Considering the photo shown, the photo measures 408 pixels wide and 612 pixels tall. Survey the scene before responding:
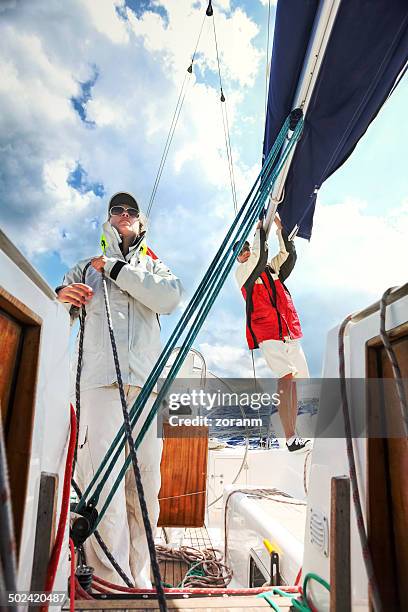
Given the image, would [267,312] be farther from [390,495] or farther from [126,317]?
[390,495]

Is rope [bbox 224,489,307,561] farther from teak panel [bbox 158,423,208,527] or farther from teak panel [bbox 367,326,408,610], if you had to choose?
teak panel [bbox 367,326,408,610]

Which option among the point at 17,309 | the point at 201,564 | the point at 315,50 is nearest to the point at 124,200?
the point at 315,50

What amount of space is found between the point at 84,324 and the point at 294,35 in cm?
156

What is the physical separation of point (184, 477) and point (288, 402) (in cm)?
105

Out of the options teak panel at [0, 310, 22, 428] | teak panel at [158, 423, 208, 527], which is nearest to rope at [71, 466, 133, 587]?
teak panel at [0, 310, 22, 428]

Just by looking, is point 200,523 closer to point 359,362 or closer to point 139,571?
point 139,571

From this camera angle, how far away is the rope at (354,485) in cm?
76

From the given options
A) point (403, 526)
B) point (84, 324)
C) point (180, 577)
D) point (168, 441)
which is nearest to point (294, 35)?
point (84, 324)

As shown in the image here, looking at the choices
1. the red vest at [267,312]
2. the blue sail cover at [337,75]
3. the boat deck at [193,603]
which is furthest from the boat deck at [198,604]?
the red vest at [267,312]

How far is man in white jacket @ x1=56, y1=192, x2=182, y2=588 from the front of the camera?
1.55 meters

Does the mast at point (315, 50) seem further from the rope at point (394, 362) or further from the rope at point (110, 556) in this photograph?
the rope at point (110, 556)

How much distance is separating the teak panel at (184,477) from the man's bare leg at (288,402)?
0.67 meters

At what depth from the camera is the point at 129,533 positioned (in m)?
1.65

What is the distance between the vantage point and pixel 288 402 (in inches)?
131
